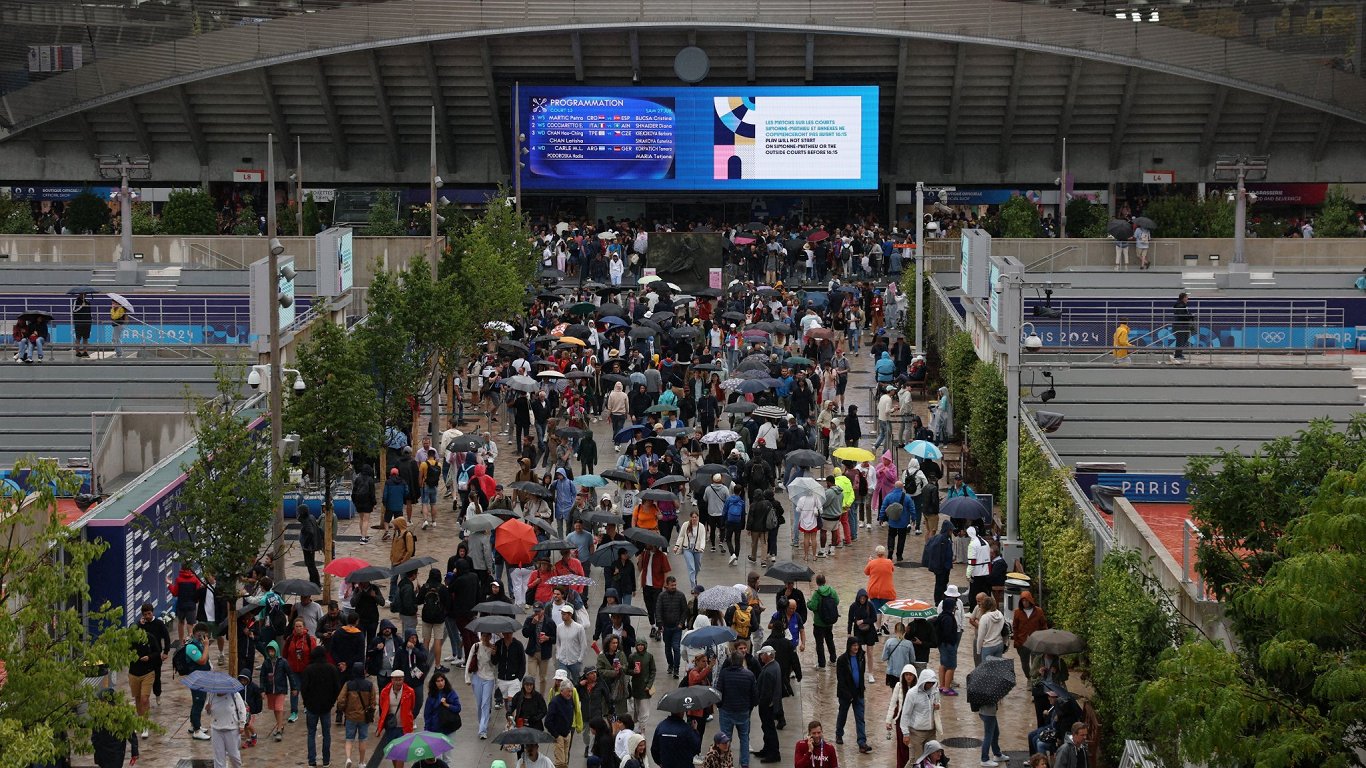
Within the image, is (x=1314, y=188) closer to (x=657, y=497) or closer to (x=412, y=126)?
(x=412, y=126)

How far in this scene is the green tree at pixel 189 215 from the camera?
6350 cm

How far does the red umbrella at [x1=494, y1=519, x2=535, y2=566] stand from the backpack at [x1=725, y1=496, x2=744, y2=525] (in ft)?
14.6

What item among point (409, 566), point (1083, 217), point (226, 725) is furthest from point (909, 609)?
point (1083, 217)

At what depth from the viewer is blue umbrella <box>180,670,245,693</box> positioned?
66.6 feet

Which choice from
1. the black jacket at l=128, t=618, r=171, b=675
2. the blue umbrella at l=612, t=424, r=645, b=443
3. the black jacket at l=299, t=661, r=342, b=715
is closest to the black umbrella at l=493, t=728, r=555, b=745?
the black jacket at l=299, t=661, r=342, b=715

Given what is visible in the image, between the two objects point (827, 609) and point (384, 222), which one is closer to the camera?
point (827, 609)

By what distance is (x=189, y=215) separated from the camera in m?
63.7

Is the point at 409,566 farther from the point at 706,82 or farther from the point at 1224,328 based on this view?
the point at 706,82

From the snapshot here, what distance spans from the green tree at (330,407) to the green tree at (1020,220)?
3265 cm

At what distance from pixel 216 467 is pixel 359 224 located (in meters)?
47.8

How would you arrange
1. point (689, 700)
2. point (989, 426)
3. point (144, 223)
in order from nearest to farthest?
point (689, 700) < point (989, 426) < point (144, 223)

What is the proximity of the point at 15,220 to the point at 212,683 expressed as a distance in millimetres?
45382

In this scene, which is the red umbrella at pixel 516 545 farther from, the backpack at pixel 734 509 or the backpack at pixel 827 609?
the backpack at pixel 734 509

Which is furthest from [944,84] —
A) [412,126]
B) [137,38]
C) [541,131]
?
[137,38]
